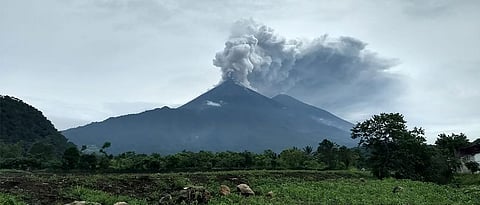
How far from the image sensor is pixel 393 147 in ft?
130

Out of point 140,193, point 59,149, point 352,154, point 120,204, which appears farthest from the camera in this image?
point 59,149

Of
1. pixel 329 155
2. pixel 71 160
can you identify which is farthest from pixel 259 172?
pixel 329 155

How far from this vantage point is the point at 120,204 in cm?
1361

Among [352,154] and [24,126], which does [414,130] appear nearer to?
[352,154]

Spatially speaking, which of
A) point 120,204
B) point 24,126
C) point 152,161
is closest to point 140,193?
point 120,204

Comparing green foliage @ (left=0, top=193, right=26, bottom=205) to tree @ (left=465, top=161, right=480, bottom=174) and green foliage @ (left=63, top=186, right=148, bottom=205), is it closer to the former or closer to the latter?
green foliage @ (left=63, top=186, right=148, bottom=205)

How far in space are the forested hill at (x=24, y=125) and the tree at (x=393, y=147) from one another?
5557 centimetres

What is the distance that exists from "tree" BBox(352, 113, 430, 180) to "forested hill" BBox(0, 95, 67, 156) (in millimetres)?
55568

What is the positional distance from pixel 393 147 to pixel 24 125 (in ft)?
232

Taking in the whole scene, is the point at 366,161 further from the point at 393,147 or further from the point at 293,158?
the point at 293,158

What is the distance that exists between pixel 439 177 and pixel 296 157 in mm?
18016

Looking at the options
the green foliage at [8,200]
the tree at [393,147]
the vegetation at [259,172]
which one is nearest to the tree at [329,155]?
the vegetation at [259,172]

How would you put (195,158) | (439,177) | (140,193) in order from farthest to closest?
(195,158), (439,177), (140,193)

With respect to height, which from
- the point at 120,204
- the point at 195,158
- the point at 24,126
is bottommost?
the point at 120,204
